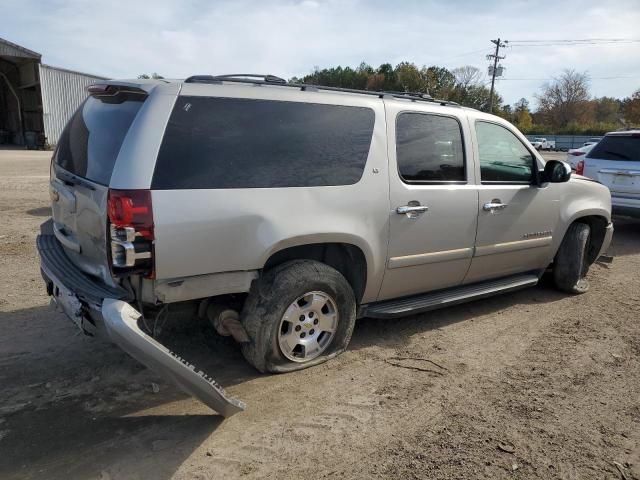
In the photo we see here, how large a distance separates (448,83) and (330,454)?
68.7m

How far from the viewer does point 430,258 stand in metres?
4.23

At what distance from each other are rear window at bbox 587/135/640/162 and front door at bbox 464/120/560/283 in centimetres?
474

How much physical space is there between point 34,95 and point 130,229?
33586 mm

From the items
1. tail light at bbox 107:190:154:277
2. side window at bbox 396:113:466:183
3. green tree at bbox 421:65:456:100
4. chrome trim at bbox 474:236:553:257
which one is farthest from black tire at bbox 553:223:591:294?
green tree at bbox 421:65:456:100

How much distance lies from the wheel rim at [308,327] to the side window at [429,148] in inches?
46.9

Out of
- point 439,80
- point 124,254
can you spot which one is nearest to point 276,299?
point 124,254

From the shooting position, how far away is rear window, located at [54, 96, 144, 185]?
3.08m

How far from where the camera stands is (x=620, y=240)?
8984 mm

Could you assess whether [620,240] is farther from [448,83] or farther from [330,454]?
[448,83]

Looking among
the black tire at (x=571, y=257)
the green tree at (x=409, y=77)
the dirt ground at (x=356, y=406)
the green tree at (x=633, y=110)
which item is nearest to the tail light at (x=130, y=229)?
the dirt ground at (x=356, y=406)

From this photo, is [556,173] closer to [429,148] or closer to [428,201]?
[429,148]

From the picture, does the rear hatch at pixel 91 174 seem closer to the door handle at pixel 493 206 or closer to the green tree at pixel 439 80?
the door handle at pixel 493 206

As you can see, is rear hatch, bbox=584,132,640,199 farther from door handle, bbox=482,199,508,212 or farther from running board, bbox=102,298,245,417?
running board, bbox=102,298,245,417

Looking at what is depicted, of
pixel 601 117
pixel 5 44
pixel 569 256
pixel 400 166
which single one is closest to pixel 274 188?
pixel 400 166
